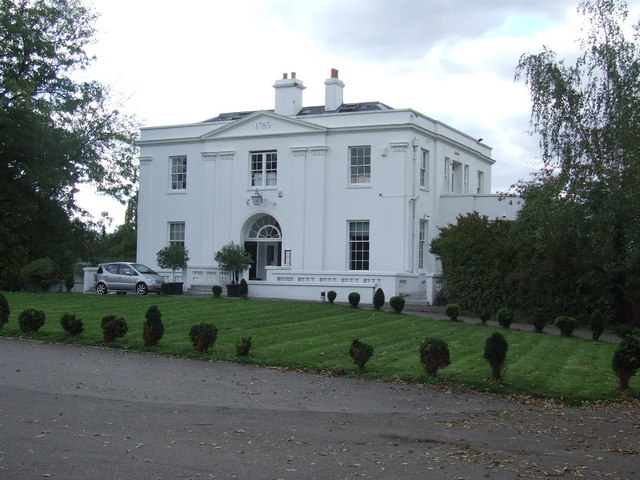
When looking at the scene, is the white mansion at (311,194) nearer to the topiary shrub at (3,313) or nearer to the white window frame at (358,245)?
the white window frame at (358,245)

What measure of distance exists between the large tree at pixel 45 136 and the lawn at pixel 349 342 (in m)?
14.0

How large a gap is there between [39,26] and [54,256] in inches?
492

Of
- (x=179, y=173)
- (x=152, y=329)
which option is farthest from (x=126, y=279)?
(x=152, y=329)

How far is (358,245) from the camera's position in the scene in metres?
36.8

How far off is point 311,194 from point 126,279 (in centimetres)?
930

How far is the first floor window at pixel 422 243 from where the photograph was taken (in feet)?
121

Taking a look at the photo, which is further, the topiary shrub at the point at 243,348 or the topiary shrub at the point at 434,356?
the topiary shrub at the point at 243,348

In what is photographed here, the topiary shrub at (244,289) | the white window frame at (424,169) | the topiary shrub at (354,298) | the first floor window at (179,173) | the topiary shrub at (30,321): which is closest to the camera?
the topiary shrub at (30,321)

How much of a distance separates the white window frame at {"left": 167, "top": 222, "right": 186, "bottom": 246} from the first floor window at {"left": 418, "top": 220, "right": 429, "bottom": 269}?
1223cm

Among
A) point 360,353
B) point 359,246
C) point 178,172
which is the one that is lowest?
point 360,353

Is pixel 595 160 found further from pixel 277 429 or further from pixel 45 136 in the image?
pixel 45 136

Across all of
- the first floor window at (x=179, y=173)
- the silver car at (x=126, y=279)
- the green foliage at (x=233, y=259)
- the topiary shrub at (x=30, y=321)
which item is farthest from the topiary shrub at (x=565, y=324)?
the first floor window at (x=179, y=173)

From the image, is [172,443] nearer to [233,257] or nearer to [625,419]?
[625,419]

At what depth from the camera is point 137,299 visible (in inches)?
1184
